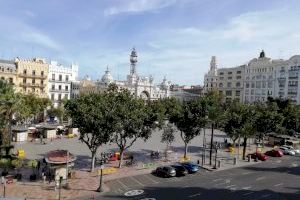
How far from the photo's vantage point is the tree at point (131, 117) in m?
43.7

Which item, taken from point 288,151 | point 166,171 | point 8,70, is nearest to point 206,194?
point 166,171

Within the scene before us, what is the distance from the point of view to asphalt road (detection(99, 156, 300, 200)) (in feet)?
119

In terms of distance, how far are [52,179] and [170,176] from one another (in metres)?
13.9

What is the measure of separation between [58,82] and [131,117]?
67.8 meters

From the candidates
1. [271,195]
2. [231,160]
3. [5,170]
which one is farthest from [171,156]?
[5,170]

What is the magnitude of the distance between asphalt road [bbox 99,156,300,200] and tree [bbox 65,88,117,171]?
587cm

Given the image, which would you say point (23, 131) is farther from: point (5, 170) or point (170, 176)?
point (170, 176)

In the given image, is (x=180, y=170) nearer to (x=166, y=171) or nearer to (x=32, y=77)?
(x=166, y=171)

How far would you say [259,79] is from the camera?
13938 centimetres

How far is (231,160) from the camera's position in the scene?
5744 cm

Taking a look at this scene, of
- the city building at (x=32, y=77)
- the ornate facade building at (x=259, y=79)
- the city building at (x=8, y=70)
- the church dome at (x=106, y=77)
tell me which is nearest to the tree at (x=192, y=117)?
the city building at (x=32, y=77)

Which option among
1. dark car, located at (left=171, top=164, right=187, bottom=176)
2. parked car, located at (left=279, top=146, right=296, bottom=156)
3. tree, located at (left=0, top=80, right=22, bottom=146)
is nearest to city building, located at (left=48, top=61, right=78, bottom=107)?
tree, located at (left=0, top=80, right=22, bottom=146)

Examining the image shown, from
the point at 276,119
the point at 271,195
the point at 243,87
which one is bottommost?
the point at 271,195

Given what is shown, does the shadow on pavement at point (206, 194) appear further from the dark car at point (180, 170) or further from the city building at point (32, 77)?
the city building at point (32, 77)
